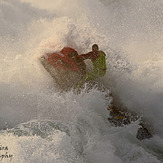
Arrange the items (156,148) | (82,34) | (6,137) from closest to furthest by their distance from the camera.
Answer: (6,137)
(156,148)
(82,34)

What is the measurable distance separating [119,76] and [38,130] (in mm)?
2771

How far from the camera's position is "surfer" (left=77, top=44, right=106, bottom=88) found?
5.89 metres

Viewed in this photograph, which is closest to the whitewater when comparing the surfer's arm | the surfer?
the surfer

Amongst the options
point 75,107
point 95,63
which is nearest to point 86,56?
point 95,63

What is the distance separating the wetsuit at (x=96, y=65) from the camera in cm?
589

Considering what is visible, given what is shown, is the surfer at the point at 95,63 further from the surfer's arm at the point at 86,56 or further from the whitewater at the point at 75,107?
the whitewater at the point at 75,107

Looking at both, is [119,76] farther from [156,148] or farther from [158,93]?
[156,148]

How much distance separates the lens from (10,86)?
6.10 metres

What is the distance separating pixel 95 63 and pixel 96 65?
0.18ft

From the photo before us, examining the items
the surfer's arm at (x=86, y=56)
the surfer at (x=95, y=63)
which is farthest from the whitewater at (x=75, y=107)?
the surfer's arm at (x=86, y=56)

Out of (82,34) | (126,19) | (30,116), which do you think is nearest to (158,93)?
(82,34)

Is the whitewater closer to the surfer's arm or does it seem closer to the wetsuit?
the wetsuit

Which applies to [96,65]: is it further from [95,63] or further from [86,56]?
[86,56]

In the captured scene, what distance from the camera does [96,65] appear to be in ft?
19.5
